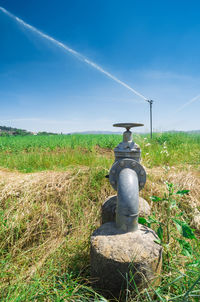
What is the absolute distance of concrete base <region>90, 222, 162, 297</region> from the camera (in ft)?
3.83

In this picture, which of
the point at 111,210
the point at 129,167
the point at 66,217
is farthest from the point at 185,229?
the point at 66,217

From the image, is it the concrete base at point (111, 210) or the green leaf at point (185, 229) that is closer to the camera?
the green leaf at point (185, 229)

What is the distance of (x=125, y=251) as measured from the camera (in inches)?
47.5

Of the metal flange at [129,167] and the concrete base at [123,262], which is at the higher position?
the metal flange at [129,167]

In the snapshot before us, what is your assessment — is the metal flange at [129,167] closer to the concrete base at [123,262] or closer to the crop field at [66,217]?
the crop field at [66,217]

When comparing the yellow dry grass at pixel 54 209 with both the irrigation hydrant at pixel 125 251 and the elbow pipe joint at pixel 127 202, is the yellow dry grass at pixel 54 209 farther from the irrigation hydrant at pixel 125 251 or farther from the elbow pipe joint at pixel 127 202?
the elbow pipe joint at pixel 127 202

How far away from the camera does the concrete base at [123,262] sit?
117 cm

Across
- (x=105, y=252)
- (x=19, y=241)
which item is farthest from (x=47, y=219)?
(x=105, y=252)

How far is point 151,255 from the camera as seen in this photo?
1207 mm

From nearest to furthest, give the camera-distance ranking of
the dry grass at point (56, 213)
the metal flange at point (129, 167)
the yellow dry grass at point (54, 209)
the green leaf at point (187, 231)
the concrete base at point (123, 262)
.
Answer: the concrete base at point (123, 262)
the green leaf at point (187, 231)
the metal flange at point (129, 167)
the dry grass at point (56, 213)
the yellow dry grass at point (54, 209)

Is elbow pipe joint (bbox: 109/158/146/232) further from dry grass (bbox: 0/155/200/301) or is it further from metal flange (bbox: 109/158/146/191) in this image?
dry grass (bbox: 0/155/200/301)

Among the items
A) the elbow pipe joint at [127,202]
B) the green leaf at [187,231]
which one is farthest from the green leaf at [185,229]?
the elbow pipe joint at [127,202]

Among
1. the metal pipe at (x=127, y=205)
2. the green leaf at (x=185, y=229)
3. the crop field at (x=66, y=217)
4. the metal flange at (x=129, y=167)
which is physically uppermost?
the metal flange at (x=129, y=167)

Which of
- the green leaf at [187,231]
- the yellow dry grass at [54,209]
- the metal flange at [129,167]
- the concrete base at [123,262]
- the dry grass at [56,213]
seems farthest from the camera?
the yellow dry grass at [54,209]
